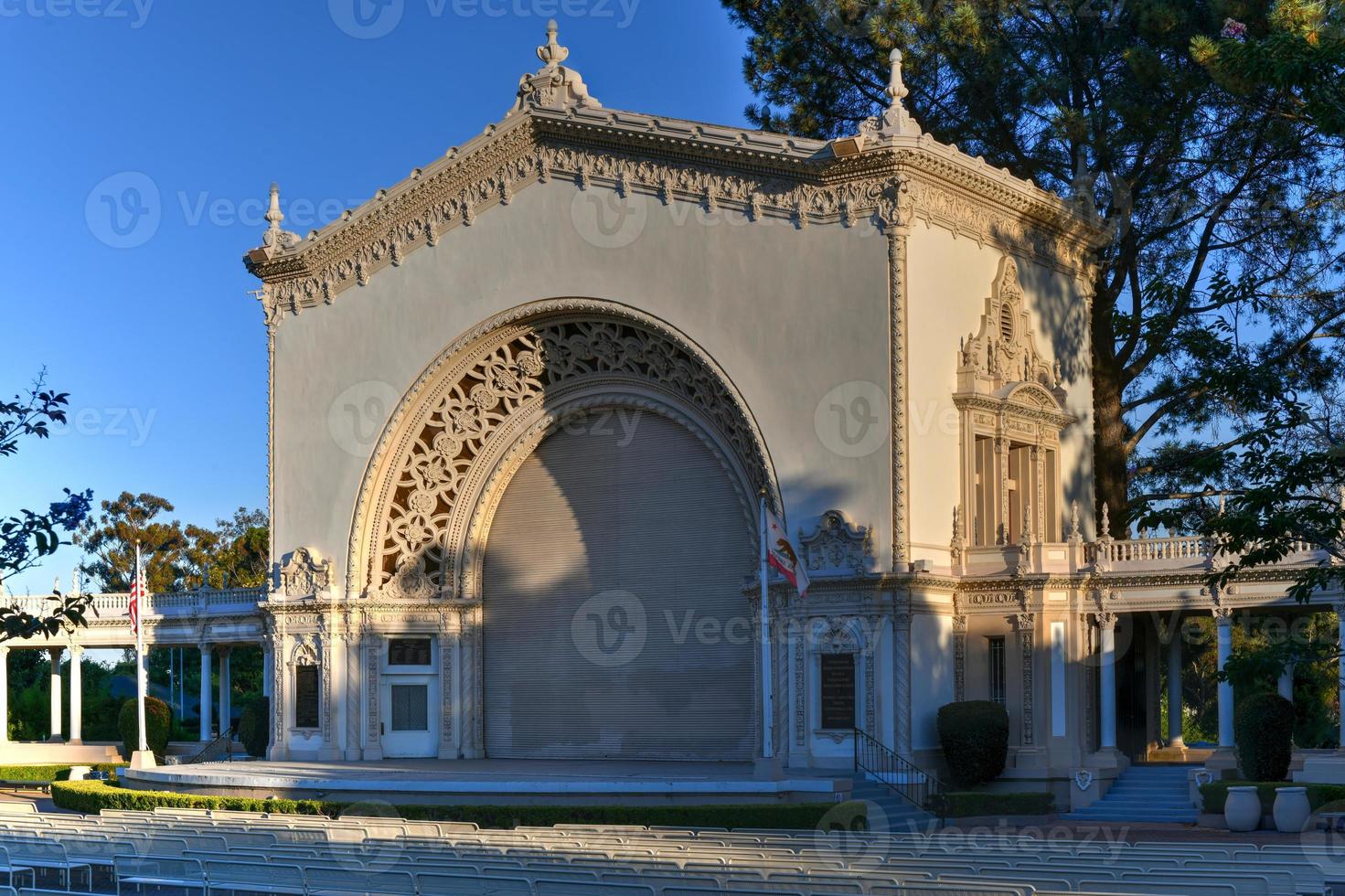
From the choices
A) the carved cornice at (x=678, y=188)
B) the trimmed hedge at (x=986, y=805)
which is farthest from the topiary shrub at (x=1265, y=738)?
the carved cornice at (x=678, y=188)

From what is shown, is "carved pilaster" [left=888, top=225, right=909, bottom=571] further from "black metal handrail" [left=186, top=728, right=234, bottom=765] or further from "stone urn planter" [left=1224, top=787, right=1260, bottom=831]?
"black metal handrail" [left=186, top=728, right=234, bottom=765]

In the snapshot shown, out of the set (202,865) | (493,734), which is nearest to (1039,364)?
(493,734)

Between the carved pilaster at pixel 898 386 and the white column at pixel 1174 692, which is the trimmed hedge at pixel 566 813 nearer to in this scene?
the carved pilaster at pixel 898 386

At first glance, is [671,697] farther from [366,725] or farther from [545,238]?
[545,238]

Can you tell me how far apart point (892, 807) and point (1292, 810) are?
7.13 meters

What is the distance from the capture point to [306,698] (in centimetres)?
4228

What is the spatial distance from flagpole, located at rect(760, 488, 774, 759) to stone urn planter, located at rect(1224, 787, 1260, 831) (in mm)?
8713

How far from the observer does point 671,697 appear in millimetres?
40156

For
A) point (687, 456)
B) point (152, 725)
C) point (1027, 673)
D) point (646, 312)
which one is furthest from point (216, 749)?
point (1027, 673)

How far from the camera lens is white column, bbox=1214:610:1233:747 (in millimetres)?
33500

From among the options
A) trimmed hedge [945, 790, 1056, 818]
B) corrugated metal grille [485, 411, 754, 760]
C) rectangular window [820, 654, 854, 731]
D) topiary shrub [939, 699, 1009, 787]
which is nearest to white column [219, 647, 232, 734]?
corrugated metal grille [485, 411, 754, 760]

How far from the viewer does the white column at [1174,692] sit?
3934 cm

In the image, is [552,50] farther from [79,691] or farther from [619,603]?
[79,691]

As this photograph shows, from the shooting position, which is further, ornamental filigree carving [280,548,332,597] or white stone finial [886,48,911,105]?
ornamental filigree carving [280,548,332,597]
